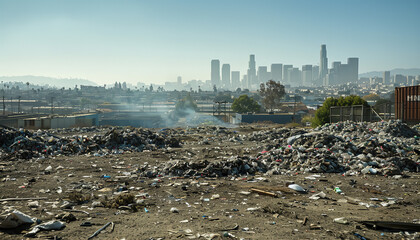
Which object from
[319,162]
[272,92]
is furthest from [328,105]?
[272,92]

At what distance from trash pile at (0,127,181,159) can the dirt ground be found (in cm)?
288

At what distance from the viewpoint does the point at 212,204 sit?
603cm

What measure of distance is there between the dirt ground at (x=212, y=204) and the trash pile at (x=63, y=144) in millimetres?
2879

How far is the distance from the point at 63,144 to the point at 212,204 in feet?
34.2

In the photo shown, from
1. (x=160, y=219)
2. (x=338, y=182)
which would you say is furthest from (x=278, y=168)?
(x=160, y=219)

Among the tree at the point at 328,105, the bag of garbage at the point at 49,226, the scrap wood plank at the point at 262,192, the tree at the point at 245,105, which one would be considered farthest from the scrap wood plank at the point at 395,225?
the tree at the point at 245,105

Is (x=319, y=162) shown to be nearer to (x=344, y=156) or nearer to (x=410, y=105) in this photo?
(x=344, y=156)

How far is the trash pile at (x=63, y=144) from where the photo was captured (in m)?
12.5

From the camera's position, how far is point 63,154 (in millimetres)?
12914

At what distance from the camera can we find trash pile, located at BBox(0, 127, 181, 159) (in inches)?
492

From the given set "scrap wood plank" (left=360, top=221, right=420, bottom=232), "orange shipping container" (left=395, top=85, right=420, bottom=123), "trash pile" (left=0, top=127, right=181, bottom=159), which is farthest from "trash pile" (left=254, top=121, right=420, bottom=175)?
"orange shipping container" (left=395, top=85, right=420, bottom=123)

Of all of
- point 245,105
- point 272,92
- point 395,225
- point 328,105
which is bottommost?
point 395,225

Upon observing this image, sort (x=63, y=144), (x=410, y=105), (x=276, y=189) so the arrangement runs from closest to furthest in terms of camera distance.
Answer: (x=276, y=189)
(x=63, y=144)
(x=410, y=105)

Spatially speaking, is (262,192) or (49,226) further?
(262,192)
